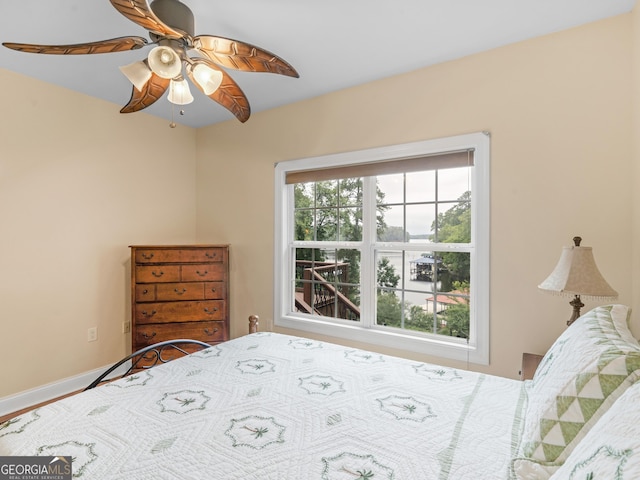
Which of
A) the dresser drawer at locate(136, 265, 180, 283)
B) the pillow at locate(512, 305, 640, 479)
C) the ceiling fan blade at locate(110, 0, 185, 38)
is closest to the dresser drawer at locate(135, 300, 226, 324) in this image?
the dresser drawer at locate(136, 265, 180, 283)

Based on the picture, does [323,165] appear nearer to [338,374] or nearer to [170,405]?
[338,374]

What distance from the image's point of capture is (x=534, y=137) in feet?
7.39

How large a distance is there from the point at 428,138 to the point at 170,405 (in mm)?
2342

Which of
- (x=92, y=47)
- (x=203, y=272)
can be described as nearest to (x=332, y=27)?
(x=92, y=47)

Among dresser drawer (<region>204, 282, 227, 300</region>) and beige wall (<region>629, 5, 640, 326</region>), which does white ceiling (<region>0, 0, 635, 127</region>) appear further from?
dresser drawer (<region>204, 282, 227, 300</region>)

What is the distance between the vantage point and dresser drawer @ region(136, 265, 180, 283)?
321 centimetres

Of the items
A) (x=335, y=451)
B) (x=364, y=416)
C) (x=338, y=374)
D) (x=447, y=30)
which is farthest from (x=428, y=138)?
(x=335, y=451)

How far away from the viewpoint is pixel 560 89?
217 cm

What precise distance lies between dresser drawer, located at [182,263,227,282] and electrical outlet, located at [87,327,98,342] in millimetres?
932

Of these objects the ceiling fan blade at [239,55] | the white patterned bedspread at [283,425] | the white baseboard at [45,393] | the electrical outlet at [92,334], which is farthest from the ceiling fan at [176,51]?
the white baseboard at [45,393]

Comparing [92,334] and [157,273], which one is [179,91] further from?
[92,334]

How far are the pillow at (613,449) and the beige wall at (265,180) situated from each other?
5.19 feet

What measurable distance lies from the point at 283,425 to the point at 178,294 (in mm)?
2400

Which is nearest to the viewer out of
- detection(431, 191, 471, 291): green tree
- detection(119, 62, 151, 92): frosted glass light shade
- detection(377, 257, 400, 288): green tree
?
detection(119, 62, 151, 92): frosted glass light shade
